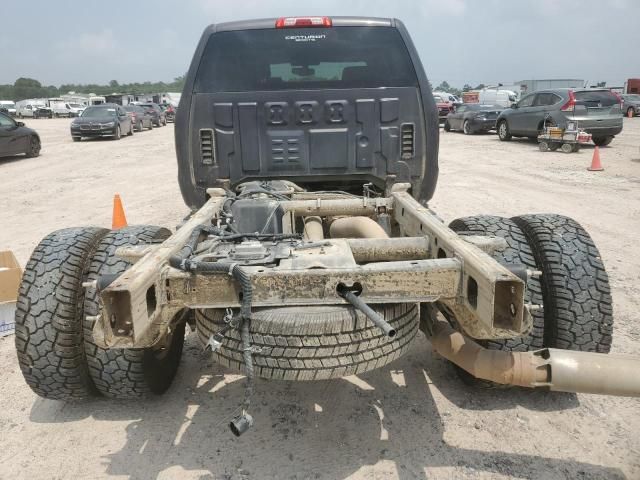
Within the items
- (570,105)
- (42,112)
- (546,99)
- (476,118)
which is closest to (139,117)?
(476,118)

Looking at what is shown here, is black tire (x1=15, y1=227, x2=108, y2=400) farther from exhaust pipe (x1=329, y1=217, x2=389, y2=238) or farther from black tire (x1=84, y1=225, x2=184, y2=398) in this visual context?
exhaust pipe (x1=329, y1=217, x2=389, y2=238)

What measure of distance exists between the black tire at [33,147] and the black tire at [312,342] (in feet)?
55.8

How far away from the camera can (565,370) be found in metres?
2.12

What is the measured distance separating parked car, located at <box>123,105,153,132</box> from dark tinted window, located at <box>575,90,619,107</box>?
19509mm

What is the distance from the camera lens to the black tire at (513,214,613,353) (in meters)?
2.90

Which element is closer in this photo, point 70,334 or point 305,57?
point 70,334

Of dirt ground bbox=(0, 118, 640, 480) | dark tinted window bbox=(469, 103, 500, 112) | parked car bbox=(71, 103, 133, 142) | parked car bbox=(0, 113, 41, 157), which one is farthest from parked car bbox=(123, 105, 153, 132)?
dirt ground bbox=(0, 118, 640, 480)

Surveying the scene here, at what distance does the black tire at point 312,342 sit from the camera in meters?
2.14

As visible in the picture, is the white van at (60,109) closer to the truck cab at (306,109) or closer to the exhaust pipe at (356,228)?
the truck cab at (306,109)

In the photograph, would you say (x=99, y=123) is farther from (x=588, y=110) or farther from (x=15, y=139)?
(x=588, y=110)

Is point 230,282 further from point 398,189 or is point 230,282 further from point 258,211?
point 398,189

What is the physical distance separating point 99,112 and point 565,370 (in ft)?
78.8

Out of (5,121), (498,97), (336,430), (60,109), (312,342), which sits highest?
(60,109)

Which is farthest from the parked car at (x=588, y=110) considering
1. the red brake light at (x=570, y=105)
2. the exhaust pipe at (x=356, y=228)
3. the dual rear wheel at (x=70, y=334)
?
the dual rear wheel at (x=70, y=334)
